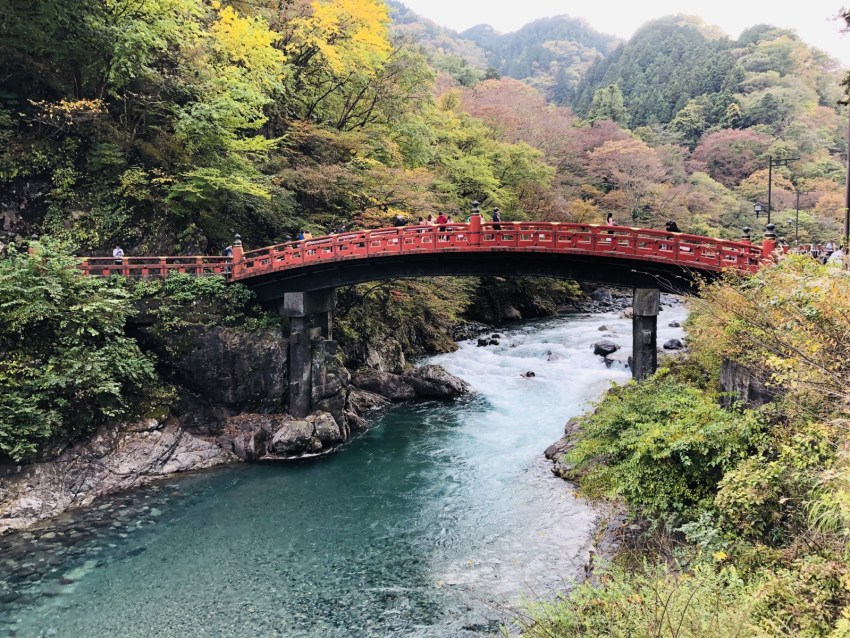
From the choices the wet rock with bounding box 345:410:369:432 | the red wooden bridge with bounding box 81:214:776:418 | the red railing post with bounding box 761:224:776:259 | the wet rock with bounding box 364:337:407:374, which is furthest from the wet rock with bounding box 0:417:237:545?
the red railing post with bounding box 761:224:776:259

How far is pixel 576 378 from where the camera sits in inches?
1053

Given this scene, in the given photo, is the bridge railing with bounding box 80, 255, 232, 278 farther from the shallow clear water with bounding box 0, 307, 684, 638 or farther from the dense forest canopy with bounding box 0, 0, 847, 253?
the shallow clear water with bounding box 0, 307, 684, 638

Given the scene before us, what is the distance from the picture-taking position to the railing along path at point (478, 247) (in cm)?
1608

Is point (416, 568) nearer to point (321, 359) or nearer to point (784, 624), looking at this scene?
point (784, 624)

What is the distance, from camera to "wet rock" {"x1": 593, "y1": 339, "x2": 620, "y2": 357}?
29609 millimetres

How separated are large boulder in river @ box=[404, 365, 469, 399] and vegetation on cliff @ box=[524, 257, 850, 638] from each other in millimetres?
11970

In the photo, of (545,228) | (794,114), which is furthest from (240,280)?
(794,114)

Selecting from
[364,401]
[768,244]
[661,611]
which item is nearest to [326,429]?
[364,401]

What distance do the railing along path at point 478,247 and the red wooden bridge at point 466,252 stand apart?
0.08 feet

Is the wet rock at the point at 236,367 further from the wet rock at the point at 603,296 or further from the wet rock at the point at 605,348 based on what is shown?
the wet rock at the point at 603,296

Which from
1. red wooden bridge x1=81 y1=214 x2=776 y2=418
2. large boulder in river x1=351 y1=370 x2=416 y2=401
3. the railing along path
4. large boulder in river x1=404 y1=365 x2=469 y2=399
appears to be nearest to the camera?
the railing along path

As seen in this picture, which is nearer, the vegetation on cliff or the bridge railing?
the vegetation on cliff

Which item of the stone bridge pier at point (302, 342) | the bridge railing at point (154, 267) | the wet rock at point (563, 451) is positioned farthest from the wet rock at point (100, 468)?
the wet rock at point (563, 451)

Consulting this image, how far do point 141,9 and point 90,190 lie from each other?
7306 millimetres
